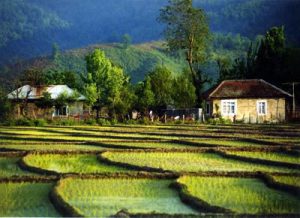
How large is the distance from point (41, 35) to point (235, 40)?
7.47 ft

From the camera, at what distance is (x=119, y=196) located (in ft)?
23.6

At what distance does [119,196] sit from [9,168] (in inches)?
60.8

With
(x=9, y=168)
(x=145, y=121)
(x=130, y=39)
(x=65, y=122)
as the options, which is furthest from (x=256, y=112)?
(x=9, y=168)

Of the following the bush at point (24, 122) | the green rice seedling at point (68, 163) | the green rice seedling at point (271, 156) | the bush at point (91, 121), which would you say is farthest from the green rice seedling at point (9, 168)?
the green rice seedling at point (271, 156)

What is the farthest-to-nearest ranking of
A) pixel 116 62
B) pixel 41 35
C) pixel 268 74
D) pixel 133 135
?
pixel 133 135 < pixel 268 74 < pixel 116 62 < pixel 41 35

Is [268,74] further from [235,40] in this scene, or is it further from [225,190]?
[225,190]

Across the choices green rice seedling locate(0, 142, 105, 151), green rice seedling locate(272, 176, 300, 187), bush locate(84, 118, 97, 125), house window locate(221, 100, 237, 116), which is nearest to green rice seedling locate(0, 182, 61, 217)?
green rice seedling locate(0, 142, 105, 151)

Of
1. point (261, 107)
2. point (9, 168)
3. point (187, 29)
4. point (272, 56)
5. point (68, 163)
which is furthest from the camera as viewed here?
point (261, 107)

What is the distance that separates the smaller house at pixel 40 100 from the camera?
342 inches

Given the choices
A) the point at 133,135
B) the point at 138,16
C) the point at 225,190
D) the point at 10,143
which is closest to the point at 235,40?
the point at 138,16

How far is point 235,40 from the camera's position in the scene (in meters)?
8.71

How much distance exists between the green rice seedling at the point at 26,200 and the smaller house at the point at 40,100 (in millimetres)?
1483

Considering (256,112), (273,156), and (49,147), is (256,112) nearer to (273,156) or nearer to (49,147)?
(273,156)

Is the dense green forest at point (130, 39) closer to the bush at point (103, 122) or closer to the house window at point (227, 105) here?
the bush at point (103, 122)
